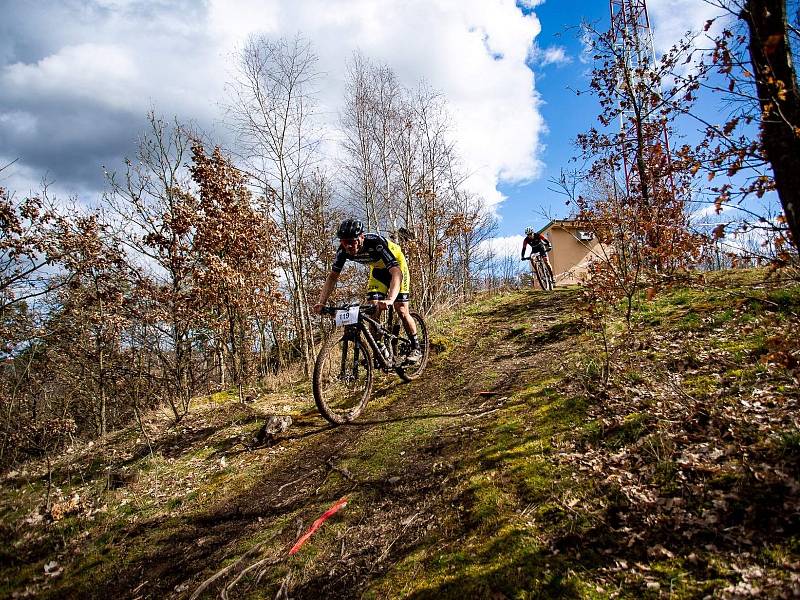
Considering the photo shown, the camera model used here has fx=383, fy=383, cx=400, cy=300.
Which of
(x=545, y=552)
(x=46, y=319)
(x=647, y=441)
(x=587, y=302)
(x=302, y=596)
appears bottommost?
(x=302, y=596)

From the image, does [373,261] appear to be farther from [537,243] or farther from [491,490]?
[537,243]

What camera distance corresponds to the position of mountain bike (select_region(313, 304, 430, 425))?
17.4ft

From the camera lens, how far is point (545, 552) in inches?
88.0

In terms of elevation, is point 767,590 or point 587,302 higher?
point 587,302

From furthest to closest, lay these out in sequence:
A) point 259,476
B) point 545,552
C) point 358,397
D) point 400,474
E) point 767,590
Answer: point 358,397 < point 259,476 < point 400,474 < point 545,552 < point 767,590

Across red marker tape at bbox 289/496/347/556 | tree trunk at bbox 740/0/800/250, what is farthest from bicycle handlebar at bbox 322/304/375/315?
tree trunk at bbox 740/0/800/250

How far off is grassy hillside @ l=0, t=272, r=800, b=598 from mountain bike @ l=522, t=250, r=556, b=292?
810cm

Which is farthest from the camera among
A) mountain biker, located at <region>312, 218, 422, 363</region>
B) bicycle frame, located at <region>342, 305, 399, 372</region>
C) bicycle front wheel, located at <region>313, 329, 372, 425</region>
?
bicycle frame, located at <region>342, 305, 399, 372</region>

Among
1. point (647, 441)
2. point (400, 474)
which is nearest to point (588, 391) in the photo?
point (647, 441)

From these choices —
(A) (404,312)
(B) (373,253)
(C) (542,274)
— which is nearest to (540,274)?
(C) (542,274)

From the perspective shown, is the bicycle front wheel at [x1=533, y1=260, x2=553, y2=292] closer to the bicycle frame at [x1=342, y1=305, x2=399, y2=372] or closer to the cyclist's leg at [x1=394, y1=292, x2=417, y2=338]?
the cyclist's leg at [x1=394, y1=292, x2=417, y2=338]

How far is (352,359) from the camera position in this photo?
5.71m

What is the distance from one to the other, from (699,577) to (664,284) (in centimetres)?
275

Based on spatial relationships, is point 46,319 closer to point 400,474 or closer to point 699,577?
point 400,474
